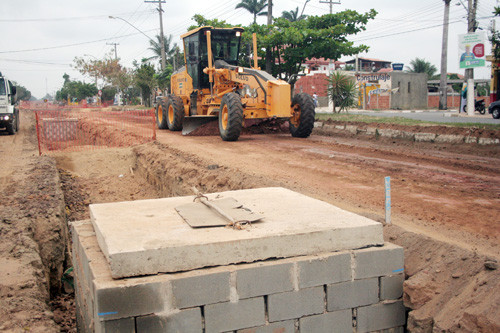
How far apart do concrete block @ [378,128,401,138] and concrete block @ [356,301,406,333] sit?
1090 cm

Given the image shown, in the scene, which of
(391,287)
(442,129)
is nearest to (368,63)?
(442,129)

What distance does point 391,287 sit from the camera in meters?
4.34

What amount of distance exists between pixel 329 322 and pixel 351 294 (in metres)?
0.30

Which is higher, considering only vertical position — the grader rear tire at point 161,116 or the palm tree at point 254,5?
the palm tree at point 254,5

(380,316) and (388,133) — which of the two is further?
(388,133)

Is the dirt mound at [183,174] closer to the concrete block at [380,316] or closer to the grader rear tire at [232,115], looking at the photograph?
the grader rear tire at [232,115]

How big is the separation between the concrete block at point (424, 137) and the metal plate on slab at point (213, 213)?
32.3ft

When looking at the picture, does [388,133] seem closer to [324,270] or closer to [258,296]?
[324,270]

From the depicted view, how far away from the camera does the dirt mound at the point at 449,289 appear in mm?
3619

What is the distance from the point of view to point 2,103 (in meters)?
20.6

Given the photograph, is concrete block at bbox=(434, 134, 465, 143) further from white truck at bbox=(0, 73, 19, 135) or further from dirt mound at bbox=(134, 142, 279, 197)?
white truck at bbox=(0, 73, 19, 135)

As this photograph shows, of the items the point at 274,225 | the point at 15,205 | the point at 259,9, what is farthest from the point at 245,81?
the point at 259,9

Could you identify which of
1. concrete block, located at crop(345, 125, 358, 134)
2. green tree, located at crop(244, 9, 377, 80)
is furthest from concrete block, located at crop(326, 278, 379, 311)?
green tree, located at crop(244, 9, 377, 80)

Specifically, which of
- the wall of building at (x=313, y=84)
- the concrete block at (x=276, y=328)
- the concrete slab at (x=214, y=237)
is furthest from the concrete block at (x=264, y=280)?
the wall of building at (x=313, y=84)
